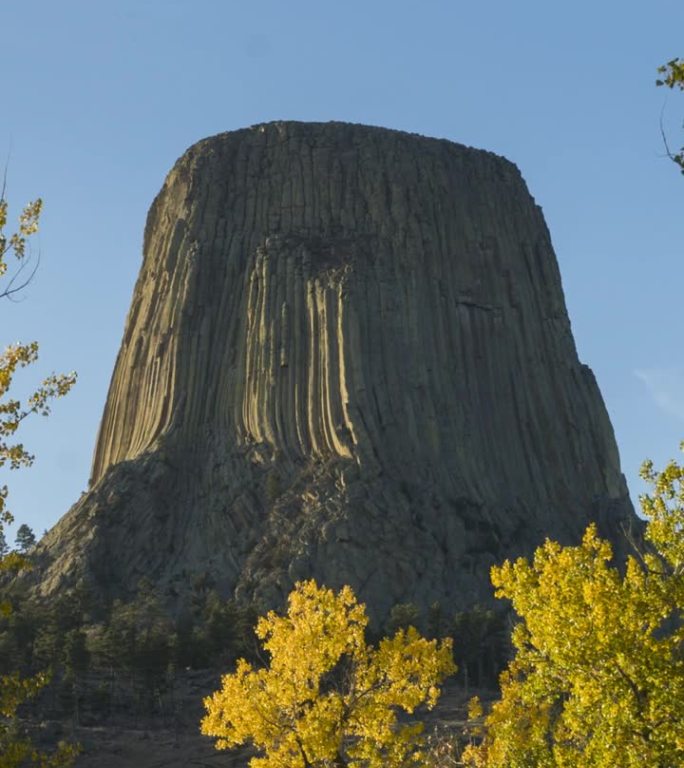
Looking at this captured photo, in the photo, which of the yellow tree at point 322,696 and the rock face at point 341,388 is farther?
the rock face at point 341,388

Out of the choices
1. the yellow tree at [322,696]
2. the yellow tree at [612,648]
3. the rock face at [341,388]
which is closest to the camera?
the yellow tree at [612,648]

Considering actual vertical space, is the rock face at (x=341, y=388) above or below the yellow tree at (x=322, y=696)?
above

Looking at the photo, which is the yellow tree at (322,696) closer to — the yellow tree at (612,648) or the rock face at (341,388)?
the yellow tree at (612,648)

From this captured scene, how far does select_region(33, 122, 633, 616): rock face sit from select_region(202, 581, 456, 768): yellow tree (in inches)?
1926

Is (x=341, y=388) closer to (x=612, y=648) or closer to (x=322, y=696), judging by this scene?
(x=322, y=696)

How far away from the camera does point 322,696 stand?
1000 inches

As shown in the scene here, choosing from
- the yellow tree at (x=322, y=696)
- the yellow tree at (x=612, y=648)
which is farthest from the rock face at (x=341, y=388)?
the yellow tree at (x=612, y=648)

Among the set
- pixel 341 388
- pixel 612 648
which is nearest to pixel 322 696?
pixel 612 648

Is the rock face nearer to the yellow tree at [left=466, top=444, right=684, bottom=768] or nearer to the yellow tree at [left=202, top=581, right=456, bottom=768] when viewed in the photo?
the yellow tree at [left=202, top=581, right=456, bottom=768]

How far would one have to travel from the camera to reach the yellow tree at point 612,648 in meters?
19.6

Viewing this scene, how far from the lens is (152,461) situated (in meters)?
86.5

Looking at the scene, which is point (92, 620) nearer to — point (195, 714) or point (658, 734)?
point (195, 714)

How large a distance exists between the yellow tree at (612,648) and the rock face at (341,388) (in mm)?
53414

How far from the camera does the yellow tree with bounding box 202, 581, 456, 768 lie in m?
24.5
